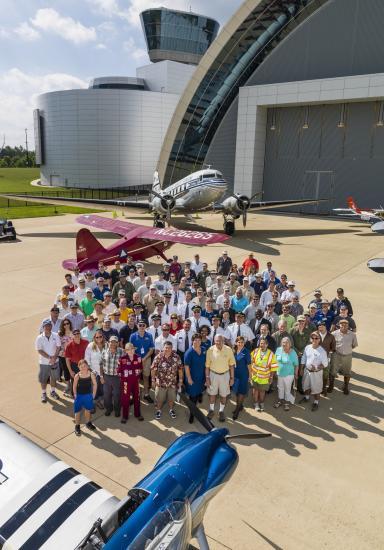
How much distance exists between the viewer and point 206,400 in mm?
8695

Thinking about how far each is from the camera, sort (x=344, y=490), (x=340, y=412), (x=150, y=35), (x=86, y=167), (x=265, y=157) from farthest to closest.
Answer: (x=150, y=35)
(x=86, y=167)
(x=265, y=157)
(x=340, y=412)
(x=344, y=490)

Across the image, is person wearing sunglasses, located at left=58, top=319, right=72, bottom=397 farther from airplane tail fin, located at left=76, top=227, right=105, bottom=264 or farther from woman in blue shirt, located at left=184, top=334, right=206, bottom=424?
airplane tail fin, located at left=76, top=227, right=105, bottom=264

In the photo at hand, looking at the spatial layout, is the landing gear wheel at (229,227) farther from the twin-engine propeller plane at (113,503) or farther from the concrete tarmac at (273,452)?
the twin-engine propeller plane at (113,503)

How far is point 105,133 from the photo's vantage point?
7669cm

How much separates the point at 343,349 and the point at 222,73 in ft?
156

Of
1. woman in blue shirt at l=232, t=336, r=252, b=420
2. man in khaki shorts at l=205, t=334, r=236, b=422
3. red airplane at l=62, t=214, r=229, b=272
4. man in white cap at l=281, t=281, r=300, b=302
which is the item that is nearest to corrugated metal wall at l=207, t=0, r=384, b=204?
red airplane at l=62, t=214, r=229, b=272

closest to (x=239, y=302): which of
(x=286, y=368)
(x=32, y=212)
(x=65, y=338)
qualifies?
(x=286, y=368)

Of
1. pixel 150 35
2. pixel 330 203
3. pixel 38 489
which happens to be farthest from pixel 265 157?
pixel 150 35

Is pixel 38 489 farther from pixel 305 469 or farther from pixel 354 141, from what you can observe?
pixel 354 141

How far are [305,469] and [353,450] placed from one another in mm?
1123

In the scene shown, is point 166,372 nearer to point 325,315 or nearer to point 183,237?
point 325,315

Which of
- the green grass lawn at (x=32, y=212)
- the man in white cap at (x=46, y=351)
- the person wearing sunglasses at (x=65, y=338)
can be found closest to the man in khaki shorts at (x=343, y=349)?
the person wearing sunglasses at (x=65, y=338)

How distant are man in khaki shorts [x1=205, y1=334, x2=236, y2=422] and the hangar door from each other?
4003 cm

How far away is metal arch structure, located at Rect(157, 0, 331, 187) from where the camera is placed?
4353cm
